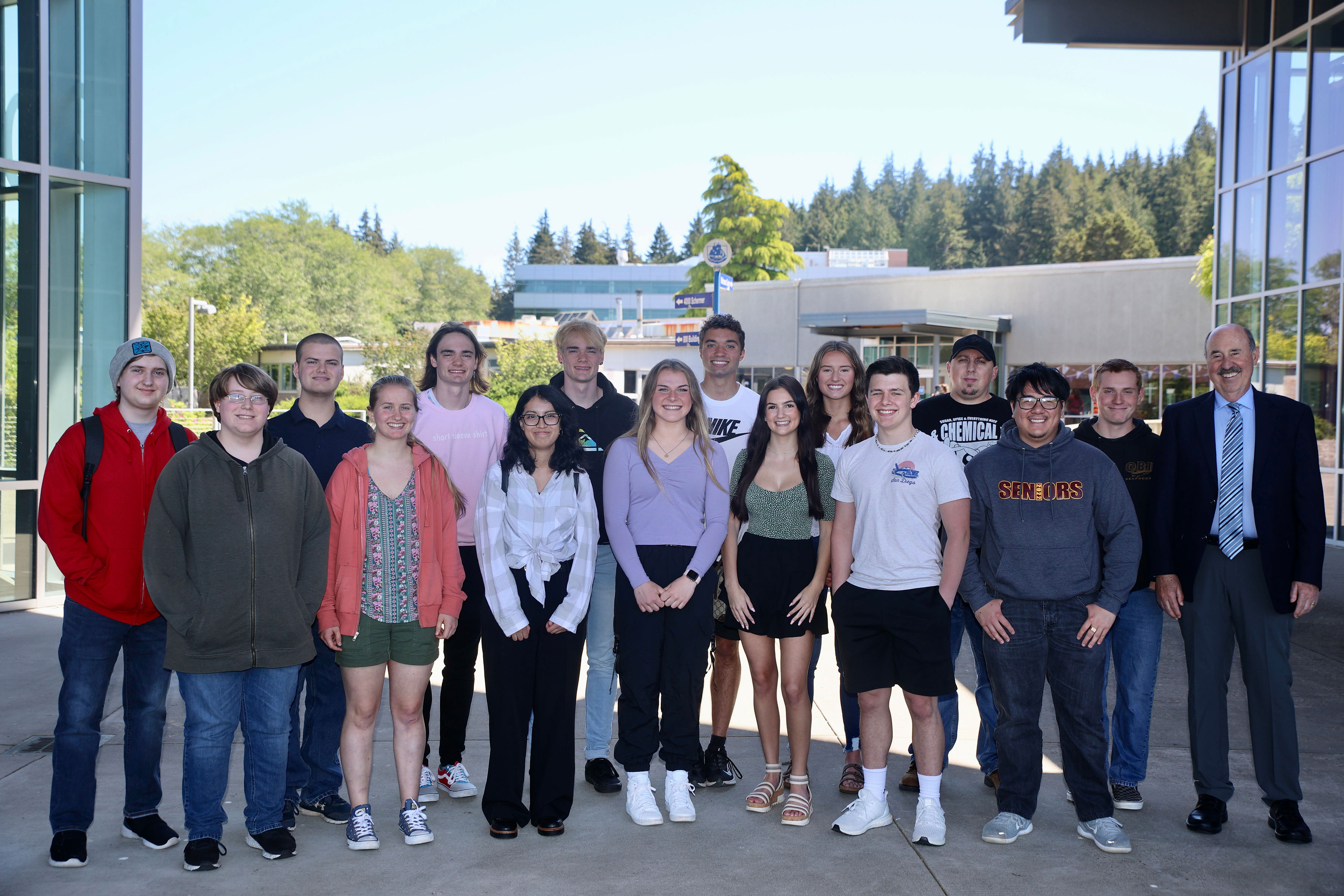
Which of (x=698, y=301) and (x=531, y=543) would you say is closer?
(x=531, y=543)

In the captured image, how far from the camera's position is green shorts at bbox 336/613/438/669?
384 centimetres

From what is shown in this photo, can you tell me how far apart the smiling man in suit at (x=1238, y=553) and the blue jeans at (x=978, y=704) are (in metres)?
0.79

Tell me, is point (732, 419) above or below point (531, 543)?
above

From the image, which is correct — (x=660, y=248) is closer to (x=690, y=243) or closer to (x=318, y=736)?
(x=690, y=243)

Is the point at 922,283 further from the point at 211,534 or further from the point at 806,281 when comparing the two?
the point at 211,534

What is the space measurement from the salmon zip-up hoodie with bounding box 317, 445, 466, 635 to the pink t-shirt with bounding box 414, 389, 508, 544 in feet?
1.58

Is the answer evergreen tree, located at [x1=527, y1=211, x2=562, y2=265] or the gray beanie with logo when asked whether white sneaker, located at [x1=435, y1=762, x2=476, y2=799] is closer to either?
the gray beanie with logo

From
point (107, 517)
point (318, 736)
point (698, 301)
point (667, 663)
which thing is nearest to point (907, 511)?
point (667, 663)

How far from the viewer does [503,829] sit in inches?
155

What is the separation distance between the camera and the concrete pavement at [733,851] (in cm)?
349

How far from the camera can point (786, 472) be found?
4289 mm

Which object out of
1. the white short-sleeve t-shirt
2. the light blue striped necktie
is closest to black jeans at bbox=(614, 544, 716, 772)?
the white short-sleeve t-shirt

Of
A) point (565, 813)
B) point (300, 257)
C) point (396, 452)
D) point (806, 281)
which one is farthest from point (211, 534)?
point (300, 257)

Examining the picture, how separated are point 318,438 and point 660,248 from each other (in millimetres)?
129269
